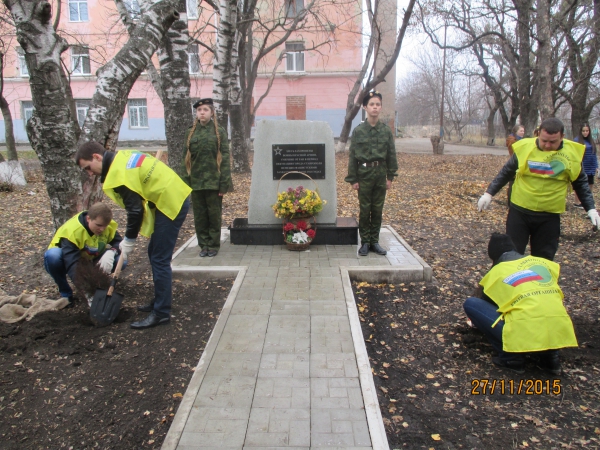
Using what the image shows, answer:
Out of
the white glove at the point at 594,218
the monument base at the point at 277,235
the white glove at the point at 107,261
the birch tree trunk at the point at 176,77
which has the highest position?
the birch tree trunk at the point at 176,77

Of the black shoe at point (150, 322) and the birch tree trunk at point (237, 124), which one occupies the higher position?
the birch tree trunk at point (237, 124)

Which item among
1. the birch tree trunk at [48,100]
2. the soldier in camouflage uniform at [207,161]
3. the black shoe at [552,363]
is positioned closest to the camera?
the black shoe at [552,363]

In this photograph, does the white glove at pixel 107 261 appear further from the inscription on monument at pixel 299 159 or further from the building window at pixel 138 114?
the building window at pixel 138 114

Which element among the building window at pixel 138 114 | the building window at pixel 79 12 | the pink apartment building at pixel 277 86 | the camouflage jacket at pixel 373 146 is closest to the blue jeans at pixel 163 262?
the camouflage jacket at pixel 373 146

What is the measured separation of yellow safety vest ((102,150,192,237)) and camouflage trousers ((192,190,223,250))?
164 cm

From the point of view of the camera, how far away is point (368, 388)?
2.84 meters

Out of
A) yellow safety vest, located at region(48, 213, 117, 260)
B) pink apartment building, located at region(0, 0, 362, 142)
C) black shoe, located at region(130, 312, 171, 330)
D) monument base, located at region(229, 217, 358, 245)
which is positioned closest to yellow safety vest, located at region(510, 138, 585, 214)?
monument base, located at region(229, 217, 358, 245)

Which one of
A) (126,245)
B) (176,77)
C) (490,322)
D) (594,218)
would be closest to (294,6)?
(176,77)

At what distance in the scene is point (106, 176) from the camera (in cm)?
353

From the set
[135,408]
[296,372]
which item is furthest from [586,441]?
[135,408]

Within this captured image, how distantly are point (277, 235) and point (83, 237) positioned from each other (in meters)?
2.57

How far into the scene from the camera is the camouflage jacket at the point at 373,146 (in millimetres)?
5371

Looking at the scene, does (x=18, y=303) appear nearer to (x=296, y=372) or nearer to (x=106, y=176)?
(x=106, y=176)
